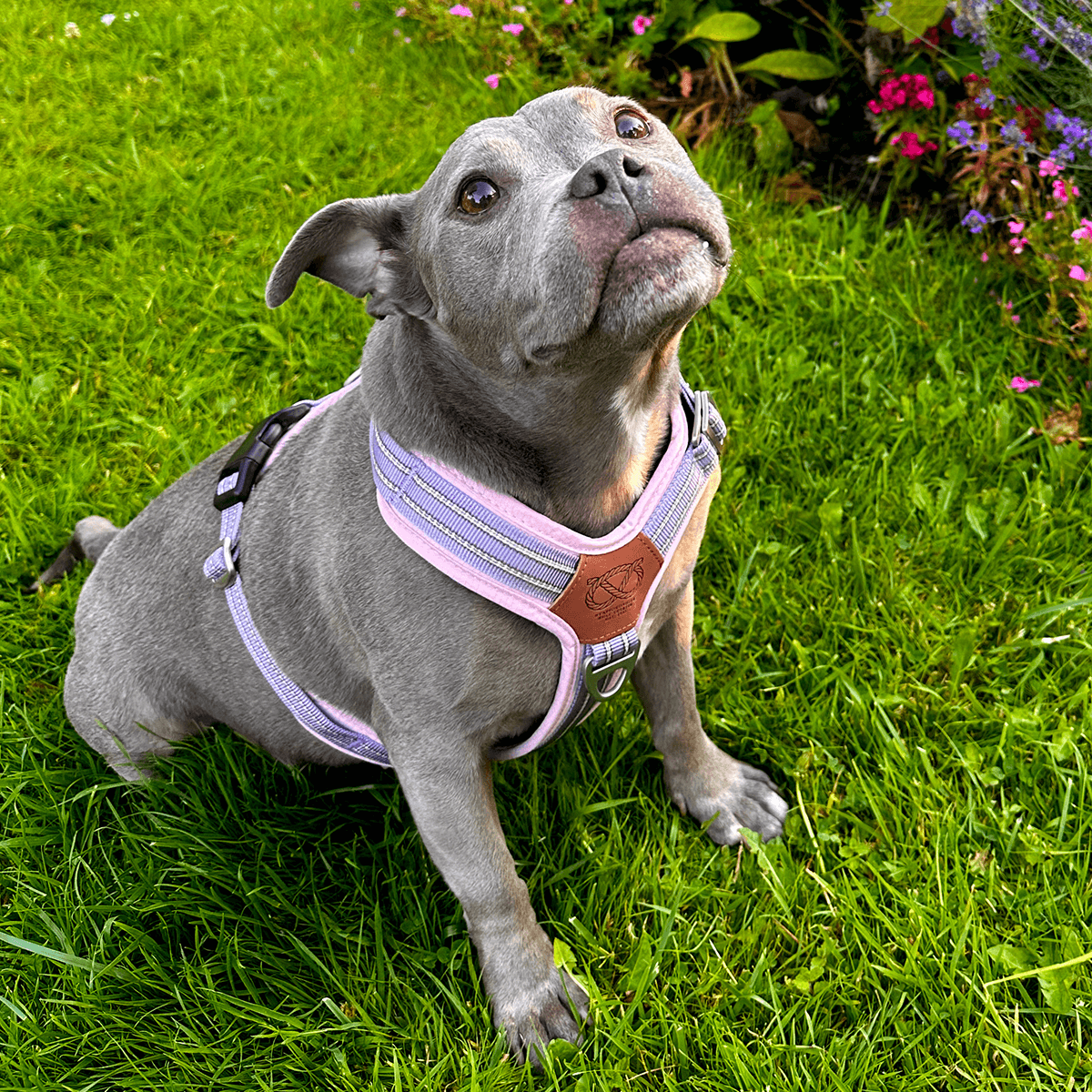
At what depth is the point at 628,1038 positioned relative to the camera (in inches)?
102

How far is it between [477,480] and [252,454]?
953mm

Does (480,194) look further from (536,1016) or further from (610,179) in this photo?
(536,1016)

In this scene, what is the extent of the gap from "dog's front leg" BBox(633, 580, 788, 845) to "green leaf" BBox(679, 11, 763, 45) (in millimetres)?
3326

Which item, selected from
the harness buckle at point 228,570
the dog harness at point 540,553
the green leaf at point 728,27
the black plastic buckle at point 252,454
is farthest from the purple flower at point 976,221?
the harness buckle at point 228,570

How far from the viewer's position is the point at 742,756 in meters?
3.27

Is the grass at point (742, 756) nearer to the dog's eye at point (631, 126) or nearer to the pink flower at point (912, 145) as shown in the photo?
the pink flower at point (912, 145)

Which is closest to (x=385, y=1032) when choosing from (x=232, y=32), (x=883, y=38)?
(x=883, y=38)

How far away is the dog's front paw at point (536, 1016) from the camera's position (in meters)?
2.61

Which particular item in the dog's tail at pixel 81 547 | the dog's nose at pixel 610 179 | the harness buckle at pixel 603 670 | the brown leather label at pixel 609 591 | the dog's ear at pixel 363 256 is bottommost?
the dog's tail at pixel 81 547

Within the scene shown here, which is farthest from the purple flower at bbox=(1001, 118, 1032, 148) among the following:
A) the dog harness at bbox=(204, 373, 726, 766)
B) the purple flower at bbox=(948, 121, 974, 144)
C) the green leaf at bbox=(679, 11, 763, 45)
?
the dog harness at bbox=(204, 373, 726, 766)

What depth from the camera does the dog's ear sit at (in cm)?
Result: 224

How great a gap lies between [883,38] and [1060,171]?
1.05 metres

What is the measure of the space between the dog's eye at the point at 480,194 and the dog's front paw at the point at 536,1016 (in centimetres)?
198

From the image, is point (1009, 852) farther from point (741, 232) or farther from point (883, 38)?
point (883, 38)
